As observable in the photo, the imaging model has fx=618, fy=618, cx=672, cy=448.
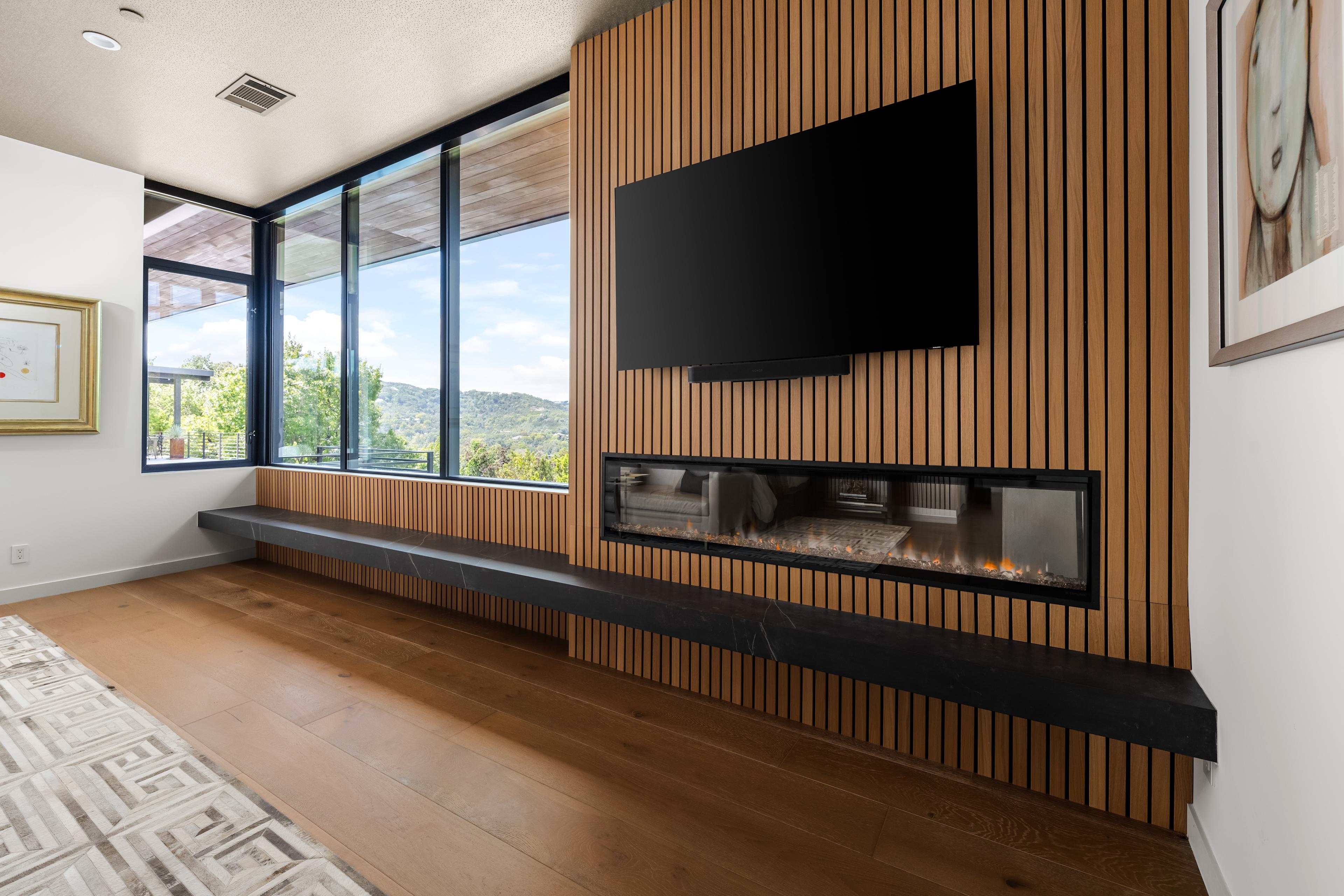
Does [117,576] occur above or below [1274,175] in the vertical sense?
below

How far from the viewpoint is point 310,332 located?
479 centimetres

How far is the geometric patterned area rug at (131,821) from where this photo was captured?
153cm

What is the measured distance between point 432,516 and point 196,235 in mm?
3181

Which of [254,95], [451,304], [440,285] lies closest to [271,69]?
[254,95]

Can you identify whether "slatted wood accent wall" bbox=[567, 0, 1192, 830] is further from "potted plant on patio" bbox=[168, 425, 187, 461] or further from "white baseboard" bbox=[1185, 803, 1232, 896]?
"potted plant on patio" bbox=[168, 425, 187, 461]

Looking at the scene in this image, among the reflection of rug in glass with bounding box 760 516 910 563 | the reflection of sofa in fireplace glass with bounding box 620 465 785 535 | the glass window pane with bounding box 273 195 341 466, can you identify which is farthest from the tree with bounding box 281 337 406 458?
the reflection of rug in glass with bounding box 760 516 910 563

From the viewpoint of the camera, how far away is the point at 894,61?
6.87ft

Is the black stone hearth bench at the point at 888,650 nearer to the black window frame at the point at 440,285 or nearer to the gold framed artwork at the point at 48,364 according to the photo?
the black window frame at the point at 440,285

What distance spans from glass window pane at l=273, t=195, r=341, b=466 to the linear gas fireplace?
2996mm

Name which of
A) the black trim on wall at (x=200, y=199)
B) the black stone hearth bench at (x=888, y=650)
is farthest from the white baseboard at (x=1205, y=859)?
the black trim on wall at (x=200, y=199)

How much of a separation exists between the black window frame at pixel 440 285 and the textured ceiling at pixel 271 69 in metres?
0.09

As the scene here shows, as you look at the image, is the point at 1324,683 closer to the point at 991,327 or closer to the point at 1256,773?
the point at 1256,773

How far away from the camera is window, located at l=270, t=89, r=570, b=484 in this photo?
11.7 ft

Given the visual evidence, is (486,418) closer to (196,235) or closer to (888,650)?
(888,650)
